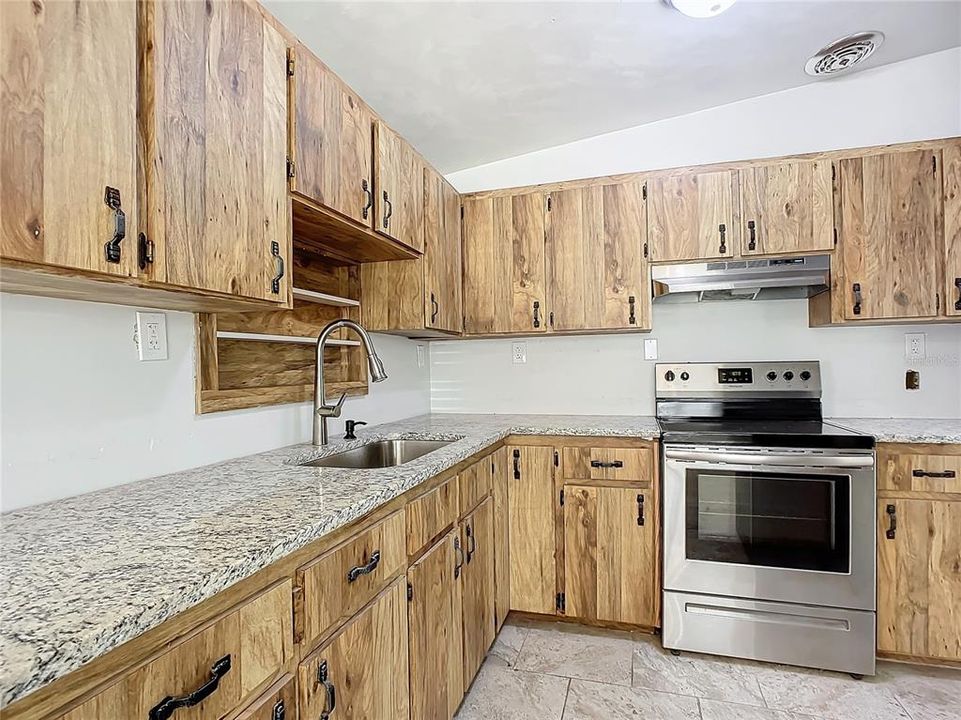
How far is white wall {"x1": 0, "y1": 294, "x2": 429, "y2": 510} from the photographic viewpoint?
107 cm

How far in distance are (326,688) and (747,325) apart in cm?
256

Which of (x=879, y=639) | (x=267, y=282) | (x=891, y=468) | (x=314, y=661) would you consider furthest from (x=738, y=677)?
(x=267, y=282)

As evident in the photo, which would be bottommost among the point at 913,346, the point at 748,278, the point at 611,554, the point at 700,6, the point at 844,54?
the point at 611,554

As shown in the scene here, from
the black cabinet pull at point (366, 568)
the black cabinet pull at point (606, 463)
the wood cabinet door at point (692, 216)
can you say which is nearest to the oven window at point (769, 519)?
the black cabinet pull at point (606, 463)

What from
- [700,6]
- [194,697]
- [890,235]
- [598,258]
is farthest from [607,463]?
[194,697]

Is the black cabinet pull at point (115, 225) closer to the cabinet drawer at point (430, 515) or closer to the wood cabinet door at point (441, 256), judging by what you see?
the cabinet drawer at point (430, 515)

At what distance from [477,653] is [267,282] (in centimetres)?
160

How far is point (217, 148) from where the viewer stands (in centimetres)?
117

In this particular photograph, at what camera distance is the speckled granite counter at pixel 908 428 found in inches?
79.4

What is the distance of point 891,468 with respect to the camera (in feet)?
6.73

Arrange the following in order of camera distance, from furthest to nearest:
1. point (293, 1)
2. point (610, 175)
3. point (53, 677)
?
point (610, 175), point (293, 1), point (53, 677)

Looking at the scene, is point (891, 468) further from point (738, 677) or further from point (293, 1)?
point (293, 1)

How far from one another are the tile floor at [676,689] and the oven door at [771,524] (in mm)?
296

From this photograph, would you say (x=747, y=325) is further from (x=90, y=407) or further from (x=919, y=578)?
(x=90, y=407)
